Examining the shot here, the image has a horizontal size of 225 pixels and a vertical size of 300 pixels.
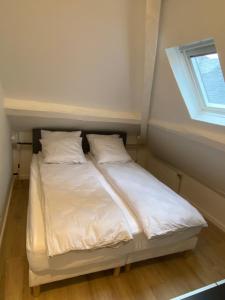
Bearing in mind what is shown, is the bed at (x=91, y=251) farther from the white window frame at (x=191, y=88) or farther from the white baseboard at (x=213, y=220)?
the white window frame at (x=191, y=88)

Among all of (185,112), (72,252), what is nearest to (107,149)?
(185,112)

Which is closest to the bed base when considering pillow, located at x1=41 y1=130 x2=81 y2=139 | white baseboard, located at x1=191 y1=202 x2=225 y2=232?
white baseboard, located at x1=191 y1=202 x2=225 y2=232

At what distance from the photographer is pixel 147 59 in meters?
2.28

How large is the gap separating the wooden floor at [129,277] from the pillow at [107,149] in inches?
50.0

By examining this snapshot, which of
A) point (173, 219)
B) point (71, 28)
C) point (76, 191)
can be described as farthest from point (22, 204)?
point (71, 28)

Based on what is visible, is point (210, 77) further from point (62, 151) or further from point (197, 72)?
point (62, 151)

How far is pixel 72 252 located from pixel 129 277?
621 millimetres

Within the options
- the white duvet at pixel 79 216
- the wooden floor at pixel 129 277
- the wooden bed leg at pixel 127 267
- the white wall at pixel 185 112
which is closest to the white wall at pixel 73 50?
the white wall at pixel 185 112

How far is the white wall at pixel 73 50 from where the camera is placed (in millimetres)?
1831

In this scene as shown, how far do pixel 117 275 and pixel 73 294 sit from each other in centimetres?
38

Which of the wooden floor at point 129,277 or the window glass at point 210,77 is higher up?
the window glass at point 210,77

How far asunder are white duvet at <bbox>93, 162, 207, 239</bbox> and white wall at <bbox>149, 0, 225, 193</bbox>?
→ 594 millimetres

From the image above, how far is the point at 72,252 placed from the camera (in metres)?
1.50

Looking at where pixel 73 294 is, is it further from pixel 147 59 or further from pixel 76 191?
pixel 147 59
